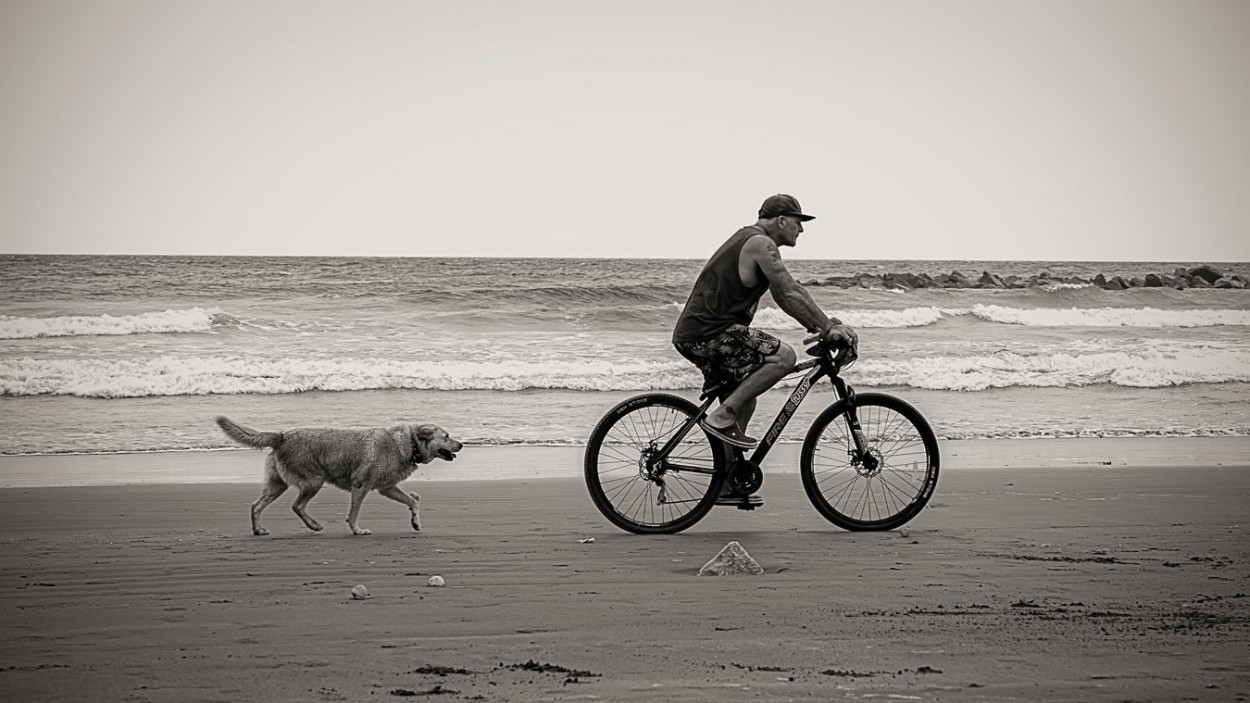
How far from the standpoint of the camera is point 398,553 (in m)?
5.10

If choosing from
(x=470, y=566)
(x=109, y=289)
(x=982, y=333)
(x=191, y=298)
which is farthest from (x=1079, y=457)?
(x=109, y=289)

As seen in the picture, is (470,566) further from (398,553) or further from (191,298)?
(191,298)

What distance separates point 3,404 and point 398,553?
966 centimetres

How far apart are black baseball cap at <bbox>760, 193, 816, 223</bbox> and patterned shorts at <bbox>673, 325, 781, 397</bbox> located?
0.62 m

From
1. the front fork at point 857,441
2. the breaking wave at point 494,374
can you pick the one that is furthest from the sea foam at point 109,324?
the front fork at point 857,441

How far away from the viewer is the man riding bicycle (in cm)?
546

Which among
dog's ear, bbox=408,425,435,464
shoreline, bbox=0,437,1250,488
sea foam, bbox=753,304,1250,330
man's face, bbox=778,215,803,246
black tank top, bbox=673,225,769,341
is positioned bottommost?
shoreline, bbox=0,437,1250,488

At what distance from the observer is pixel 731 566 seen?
448 cm

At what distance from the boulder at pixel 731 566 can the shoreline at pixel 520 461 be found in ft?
12.8

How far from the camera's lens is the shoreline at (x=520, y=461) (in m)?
8.27

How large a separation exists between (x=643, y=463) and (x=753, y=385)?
753 millimetres

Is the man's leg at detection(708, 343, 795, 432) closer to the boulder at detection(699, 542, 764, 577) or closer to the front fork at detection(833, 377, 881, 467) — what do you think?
the front fork at detection(833, 377, 881, 467)

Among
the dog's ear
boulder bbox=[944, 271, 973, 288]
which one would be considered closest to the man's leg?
the dog's ear

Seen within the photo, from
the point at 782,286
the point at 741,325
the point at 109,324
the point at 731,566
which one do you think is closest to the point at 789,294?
the point at 782,286
